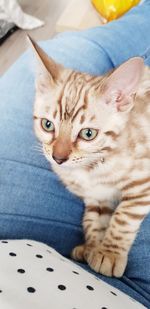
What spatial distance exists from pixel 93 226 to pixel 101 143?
0.97 ft

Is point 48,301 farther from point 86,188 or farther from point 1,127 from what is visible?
point 1,127

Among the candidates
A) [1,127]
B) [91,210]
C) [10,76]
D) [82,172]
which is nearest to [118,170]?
[82,172]

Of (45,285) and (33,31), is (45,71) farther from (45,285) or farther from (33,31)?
(33,31)

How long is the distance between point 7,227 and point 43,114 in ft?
0.94

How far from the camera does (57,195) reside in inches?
45.9

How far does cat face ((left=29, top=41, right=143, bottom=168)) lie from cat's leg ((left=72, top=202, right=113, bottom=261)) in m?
0.23

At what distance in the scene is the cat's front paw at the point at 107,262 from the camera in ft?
3.40

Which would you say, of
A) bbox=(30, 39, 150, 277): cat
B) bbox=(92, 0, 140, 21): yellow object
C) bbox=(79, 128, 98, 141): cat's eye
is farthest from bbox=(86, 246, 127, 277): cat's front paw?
bbox=(92, 0, 140, 21): yellow object

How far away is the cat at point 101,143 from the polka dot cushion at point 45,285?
0.21 m

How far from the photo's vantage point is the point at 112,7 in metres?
2.01

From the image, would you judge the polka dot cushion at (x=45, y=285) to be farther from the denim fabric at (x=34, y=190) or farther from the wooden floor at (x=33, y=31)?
the wooden floor at (x=33, y=31)

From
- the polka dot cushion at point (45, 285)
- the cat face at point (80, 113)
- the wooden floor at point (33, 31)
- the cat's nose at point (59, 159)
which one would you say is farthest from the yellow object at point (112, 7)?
the polka dot cushion at point (45, 285)

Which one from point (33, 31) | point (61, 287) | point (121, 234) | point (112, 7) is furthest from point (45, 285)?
point (33, 31)

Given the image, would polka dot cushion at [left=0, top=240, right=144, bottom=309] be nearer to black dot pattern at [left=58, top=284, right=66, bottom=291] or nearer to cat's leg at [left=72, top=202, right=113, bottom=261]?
black dot pattern at [left=58, top=284, right=66, bottom=291]
